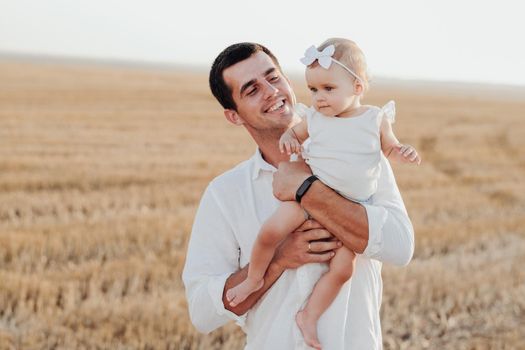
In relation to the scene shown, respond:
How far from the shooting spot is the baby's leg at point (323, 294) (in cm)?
257

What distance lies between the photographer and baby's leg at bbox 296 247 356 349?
8.42 ft

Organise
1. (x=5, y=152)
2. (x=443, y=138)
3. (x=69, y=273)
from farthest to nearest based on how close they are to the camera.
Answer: (x=443, y=138)
(x=5, y=152)
(x=69, y=273)

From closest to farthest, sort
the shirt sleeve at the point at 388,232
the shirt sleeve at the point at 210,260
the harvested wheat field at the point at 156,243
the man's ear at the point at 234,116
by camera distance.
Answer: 1. the shirt sleeve at the point at 388,232
2. the shirt sleeve at the point at 210,260
3. the man's ear at the point at 234,116
4. the harvested wheat field at the point at 156,243

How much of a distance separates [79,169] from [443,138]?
11.7m

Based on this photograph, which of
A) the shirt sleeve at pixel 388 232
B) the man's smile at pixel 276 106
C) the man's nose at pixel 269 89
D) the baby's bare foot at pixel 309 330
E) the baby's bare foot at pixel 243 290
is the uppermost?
the man's nose at pixel 269 89

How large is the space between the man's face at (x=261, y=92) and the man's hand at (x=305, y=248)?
50 centimetres

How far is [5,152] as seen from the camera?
515 inches

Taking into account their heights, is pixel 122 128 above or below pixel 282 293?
below

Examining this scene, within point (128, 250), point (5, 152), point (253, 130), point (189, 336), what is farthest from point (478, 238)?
point (5, 152)

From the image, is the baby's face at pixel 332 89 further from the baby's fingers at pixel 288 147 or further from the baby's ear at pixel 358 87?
the baby's fingers at pixel 288 147

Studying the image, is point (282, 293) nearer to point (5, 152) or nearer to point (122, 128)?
point (5, 152)

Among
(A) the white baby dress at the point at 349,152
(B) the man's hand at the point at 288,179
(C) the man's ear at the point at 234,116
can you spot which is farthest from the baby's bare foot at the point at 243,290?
(C) the man's ear at the point at 234,116

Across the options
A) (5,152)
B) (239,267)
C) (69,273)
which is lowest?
(5,152)

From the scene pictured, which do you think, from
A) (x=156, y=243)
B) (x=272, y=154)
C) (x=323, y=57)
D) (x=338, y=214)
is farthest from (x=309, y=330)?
(x=156, y=243)
